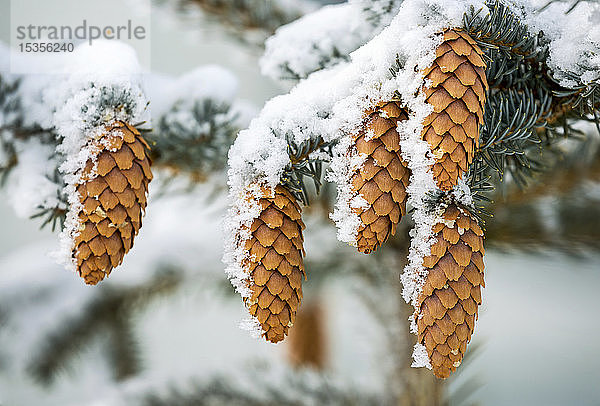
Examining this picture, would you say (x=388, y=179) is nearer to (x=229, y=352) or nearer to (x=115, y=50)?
(x=115, y=50)

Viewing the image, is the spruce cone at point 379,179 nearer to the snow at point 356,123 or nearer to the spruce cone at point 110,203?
the snow at point 356,123

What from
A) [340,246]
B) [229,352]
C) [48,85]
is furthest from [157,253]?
[229,352]

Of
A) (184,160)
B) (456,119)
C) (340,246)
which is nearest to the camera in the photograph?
(456,119)

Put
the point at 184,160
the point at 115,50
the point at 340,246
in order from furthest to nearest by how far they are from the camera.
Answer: the point at 340,246 → the point at 184,160 → the point at 115,50

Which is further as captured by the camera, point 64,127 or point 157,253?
point 157,253

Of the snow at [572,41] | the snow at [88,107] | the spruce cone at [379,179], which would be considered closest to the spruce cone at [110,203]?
the snow at [88,107]

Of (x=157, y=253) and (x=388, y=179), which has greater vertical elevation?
(x=157, y=253)

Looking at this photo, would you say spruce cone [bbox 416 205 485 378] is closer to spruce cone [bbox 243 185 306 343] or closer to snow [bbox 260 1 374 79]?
spruce cone [bbox 243 185 306 343]

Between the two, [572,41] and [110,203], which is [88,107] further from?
[572,41]
